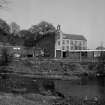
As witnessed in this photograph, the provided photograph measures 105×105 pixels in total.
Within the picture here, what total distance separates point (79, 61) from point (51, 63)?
726cm

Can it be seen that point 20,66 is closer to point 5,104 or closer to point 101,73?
point 101,73

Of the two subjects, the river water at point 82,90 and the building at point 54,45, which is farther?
the building at point 54,45

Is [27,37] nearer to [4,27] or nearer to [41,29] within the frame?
[41,29]

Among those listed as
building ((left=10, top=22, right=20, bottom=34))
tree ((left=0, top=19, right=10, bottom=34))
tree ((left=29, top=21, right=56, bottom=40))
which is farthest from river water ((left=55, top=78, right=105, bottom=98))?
building ((left=10, top=22, right=20, bottom=34))

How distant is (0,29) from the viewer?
62.4 meters

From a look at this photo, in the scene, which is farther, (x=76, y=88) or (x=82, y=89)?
(x=76, y=88)

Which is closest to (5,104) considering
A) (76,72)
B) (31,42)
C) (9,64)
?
Answer: (76,72)

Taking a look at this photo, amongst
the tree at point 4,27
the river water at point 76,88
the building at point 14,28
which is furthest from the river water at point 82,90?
the building at point 14,28

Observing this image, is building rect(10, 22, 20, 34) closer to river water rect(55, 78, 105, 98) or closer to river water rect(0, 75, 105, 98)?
river water rect(0, 75, 105, 98)

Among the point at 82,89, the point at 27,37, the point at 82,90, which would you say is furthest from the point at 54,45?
the point at 82,90

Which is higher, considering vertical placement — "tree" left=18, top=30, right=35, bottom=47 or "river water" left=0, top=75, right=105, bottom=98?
"tree" left=18, top=30, right=35, bottom=47

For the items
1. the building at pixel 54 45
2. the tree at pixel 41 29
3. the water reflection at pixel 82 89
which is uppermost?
the tree at pixel 41 29

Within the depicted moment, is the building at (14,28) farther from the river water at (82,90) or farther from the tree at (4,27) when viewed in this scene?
the river water at (82,90)

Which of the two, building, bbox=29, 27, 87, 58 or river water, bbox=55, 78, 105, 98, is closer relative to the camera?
river water, bbox=55, 78, 105, 98
